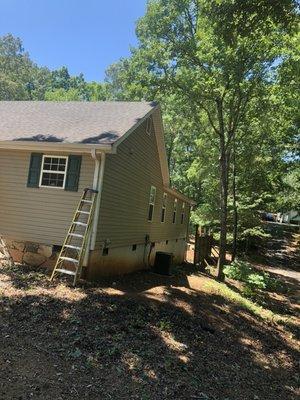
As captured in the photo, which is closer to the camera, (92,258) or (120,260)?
(92,258)

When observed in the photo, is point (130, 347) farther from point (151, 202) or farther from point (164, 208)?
point (164, 208)

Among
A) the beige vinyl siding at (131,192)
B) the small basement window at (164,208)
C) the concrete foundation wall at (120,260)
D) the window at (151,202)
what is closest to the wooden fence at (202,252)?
the concrete foundation wall at (120,260)

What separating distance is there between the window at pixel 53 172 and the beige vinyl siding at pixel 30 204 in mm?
181

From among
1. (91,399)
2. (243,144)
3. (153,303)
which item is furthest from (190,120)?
(91,399)

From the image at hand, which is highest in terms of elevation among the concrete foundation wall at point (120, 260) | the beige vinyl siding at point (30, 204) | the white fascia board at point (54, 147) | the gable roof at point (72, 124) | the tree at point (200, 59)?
the tree at point (200, 59)

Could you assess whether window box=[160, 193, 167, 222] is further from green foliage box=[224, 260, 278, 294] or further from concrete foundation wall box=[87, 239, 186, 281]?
green foliage box=[224, 260, 278, 294]

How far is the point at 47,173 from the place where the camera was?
12609mm

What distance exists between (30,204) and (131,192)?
3.84m

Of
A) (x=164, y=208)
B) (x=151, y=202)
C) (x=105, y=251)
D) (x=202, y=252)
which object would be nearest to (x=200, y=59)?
(x=151, y=202)

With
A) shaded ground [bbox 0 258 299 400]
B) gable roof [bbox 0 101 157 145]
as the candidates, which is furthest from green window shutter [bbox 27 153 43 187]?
shaded ground [bbox 0 258 299 400]

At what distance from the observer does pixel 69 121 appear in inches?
564

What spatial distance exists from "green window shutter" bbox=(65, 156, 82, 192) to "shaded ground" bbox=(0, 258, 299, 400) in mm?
2698

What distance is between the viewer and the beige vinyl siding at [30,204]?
40.3 ft

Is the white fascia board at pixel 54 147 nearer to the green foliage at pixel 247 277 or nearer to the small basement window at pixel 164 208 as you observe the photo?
the small basement window at pixel 164 208
